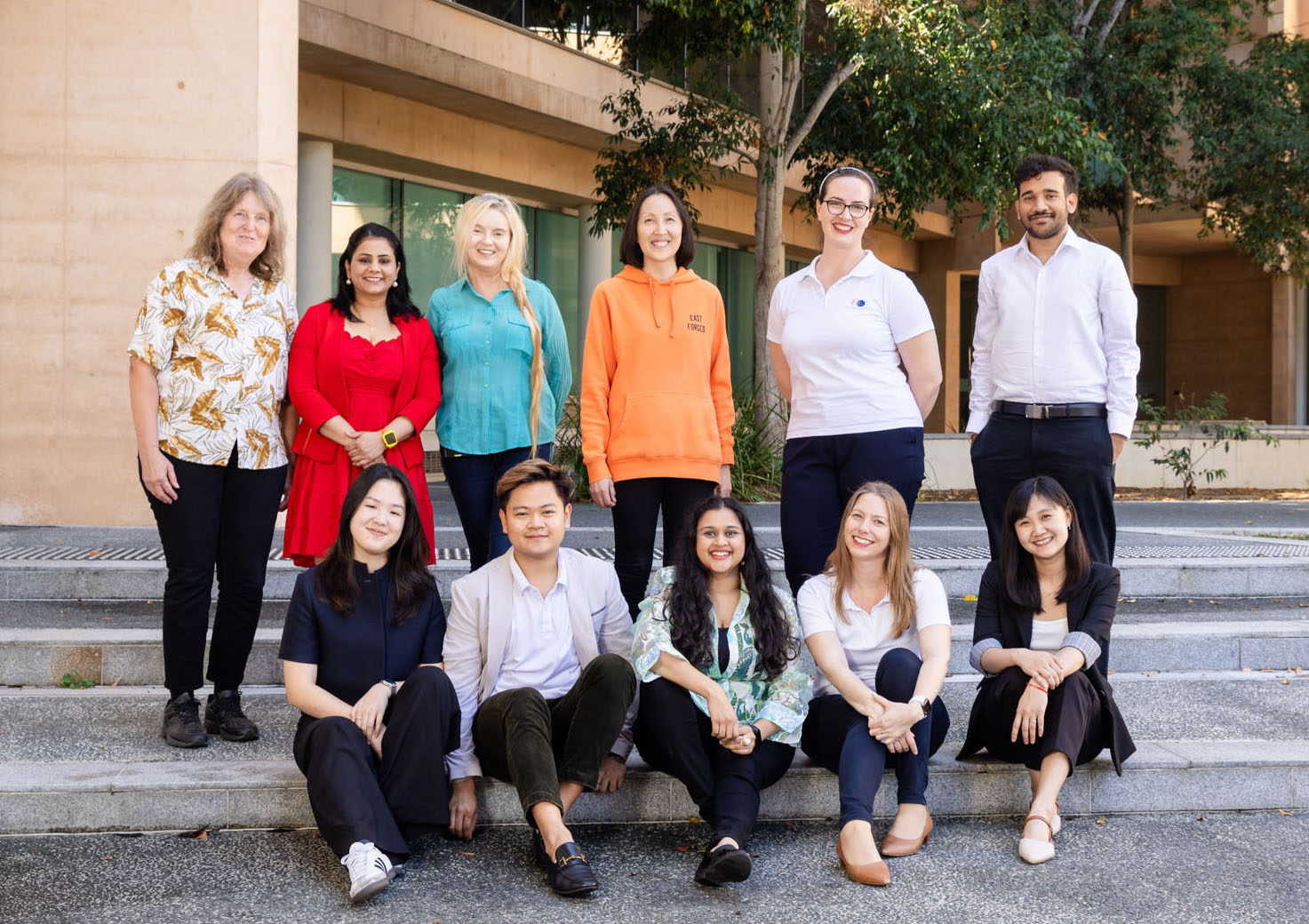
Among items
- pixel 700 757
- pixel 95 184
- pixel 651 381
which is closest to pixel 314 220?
pixel 95 184

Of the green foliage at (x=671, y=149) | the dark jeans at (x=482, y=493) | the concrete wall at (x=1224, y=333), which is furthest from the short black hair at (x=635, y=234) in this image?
the concrete wall at (x=1224, y=333)

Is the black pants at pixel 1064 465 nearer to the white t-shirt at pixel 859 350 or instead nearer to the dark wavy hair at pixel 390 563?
the white t-shirt at pixel 859 350

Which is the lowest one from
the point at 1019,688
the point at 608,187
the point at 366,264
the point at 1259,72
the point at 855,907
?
the point at 855,907

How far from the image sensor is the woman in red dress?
4.11 metres

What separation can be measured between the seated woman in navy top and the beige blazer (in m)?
0.08

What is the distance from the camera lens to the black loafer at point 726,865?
124 inches

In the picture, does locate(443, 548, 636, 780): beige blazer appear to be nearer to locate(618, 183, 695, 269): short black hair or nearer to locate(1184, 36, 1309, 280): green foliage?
locate(618, 183, 695, 269): short black hair

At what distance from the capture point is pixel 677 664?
3.57 metres

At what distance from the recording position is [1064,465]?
4.11 metres

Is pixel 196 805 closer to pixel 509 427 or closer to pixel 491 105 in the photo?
pixel 509 427

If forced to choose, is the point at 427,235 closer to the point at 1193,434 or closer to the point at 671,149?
the point at 671,149

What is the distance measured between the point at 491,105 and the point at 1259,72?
31.5 ft

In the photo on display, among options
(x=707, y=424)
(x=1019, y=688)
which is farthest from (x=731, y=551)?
(x=1019, y=688)

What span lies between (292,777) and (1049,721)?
7.53 feet
